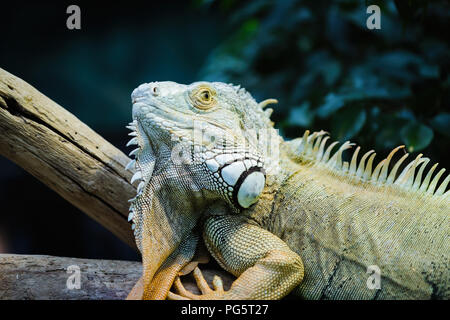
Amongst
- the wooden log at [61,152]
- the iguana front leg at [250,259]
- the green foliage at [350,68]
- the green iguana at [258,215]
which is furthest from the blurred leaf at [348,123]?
the wooden log at [61,152]

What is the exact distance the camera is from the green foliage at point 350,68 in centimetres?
344

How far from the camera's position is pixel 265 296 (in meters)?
2.10

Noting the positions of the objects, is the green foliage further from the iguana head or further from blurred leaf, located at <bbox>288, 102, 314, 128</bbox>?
the iguana head

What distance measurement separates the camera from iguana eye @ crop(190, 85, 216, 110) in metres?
2.34

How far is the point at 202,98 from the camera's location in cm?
234

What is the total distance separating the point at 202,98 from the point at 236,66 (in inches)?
125

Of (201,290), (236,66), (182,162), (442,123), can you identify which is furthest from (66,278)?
(236,66)

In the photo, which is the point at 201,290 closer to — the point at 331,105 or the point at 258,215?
the point at 258,215

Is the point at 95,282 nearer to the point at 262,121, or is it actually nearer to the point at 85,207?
the point at 85,207

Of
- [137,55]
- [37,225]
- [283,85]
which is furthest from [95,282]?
[137,55]

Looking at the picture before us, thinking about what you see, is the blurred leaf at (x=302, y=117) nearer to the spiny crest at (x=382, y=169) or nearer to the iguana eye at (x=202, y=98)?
the spiny crest at (x=382, y=169)

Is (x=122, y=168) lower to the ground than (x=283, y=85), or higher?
lower

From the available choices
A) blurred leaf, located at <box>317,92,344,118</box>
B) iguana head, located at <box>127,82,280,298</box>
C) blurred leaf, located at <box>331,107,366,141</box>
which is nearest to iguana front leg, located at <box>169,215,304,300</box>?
iguana head, located at <box>127,82,280,298</box>
